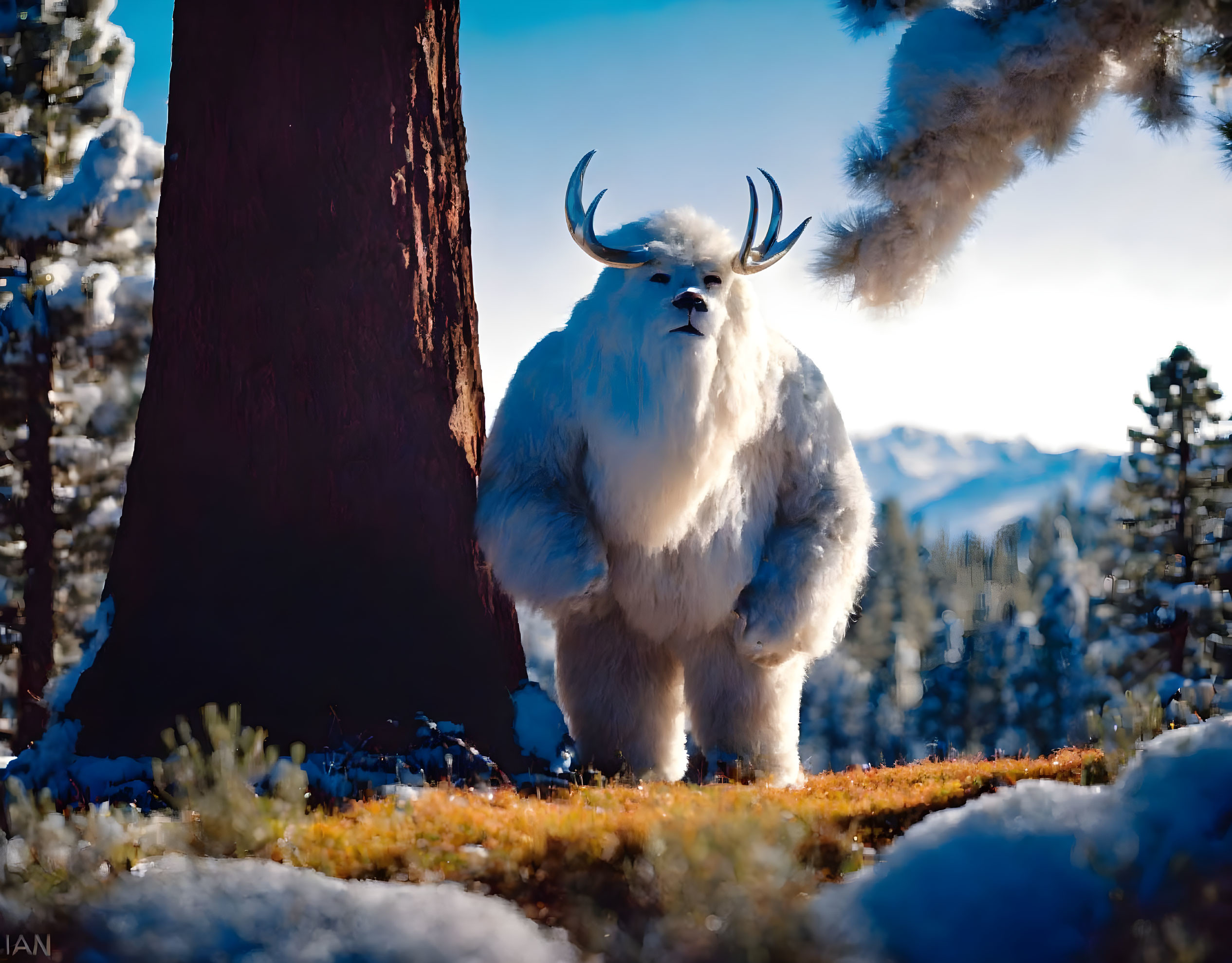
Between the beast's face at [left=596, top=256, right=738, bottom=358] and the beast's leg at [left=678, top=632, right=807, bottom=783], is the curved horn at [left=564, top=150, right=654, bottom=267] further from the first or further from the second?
the beast's leg at [left=678, top=632, right=807, bottom=783]

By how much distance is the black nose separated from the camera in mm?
4637

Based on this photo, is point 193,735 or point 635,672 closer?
point 193,735

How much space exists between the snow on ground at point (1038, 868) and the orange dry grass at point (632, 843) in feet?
0.68

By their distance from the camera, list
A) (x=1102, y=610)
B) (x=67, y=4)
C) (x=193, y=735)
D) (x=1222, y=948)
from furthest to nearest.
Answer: (x=1102, y=610)
(x=67, y=4)
(x=193, y=735)
(x=1222, y=948)

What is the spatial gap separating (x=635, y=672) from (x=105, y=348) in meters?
8.15

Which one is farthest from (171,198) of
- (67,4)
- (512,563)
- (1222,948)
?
(67,4)

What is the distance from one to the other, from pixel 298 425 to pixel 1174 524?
16518mm

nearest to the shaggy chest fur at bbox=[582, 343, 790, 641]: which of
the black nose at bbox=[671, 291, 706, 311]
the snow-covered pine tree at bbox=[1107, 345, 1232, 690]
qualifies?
the black nose at bbox=[671, 291, 706, 311]

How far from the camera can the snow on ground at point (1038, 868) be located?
2.11m

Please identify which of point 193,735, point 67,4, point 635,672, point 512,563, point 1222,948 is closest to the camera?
point 1222,948

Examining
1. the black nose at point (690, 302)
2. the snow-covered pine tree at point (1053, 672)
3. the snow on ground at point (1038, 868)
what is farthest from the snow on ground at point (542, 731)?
the snow-covered pine tree at point (1053, 672)

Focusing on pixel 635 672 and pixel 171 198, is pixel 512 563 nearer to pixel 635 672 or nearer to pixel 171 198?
pixel 635 672

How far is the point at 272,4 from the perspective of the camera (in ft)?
16.3

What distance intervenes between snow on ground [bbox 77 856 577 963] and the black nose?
9.38 ft
